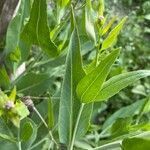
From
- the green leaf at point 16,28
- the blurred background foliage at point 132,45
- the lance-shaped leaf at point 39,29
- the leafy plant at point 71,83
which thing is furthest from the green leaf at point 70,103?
the blurred background foliage at point 132,45

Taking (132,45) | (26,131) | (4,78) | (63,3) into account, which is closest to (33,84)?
(4,78)

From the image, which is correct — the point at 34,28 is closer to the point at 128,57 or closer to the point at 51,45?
the point at 51,45

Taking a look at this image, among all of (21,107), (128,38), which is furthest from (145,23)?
(21,107)

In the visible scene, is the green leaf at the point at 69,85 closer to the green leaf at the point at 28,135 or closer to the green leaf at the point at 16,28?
the green leaf at the point at 28,135

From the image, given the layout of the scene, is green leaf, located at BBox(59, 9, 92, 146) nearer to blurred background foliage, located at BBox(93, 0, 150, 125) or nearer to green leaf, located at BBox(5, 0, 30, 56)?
green leaf, located at BBox(5, 0, 30, 56)

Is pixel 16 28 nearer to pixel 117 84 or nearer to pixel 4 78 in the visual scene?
pixel 4 78
